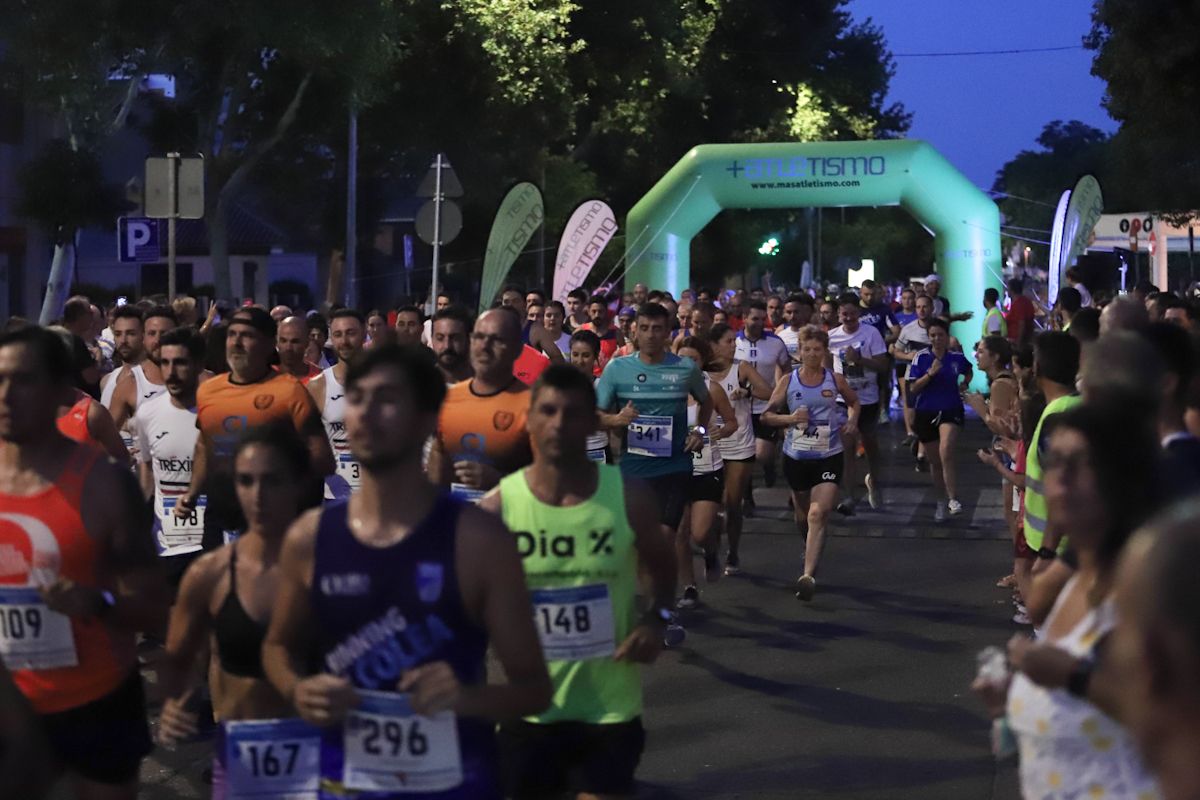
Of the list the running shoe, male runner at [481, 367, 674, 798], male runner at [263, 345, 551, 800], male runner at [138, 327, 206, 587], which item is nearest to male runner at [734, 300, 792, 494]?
the running shoe

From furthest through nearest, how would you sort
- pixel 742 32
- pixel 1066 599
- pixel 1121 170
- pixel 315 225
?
1. pixel 742 32
2. pixel 315 225
3. pixel 1121 170
4. pixel 1066 599

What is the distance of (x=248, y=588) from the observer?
200 inches

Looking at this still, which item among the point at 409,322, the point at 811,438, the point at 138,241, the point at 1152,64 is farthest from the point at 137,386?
the point at 1152,64

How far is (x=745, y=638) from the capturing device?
1080 centimetres

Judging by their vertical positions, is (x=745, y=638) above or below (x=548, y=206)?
below

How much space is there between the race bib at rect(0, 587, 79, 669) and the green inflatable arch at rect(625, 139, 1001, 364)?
23685 millimetres

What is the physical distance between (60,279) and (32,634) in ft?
86.2

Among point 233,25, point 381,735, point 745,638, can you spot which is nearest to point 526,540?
point 381,735

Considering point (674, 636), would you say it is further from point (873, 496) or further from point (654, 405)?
point (873, 496)

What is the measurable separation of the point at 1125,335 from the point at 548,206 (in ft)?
124

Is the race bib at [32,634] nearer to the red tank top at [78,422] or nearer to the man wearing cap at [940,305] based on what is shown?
the red tank top at [78,422]

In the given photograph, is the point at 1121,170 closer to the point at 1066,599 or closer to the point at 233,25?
the point at 233,25

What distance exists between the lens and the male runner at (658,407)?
10.5m

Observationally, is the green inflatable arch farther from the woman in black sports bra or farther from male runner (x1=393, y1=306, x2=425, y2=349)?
the woman in black sports bra
